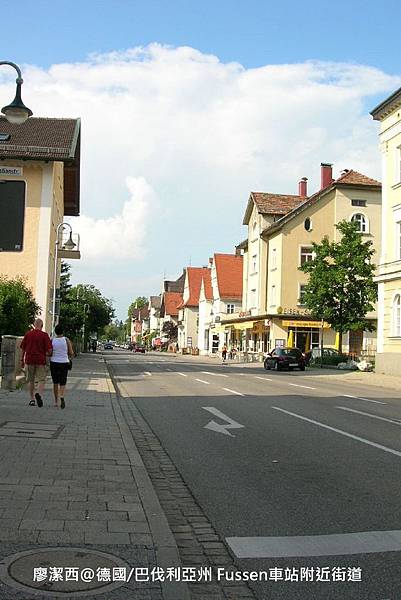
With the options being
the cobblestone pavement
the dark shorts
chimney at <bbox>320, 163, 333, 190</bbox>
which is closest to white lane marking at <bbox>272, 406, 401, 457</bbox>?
the cobblestone pavement

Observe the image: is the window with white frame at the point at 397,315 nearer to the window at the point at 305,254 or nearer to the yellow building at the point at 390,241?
the yellow building at the point at 390,241

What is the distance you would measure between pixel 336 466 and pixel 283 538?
11.4 ft

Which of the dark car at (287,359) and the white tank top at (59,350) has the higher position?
the white tank top at (59,350)

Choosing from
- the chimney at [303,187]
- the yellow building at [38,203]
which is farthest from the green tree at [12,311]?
the chimney at [303,187]

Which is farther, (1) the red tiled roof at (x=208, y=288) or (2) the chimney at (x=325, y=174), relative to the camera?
(1) the red tiled roof at (x=208, y=288)

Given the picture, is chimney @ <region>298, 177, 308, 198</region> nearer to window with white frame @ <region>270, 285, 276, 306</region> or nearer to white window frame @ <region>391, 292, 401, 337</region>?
window with white frame @ <region>270, 285, 276, 306</region>

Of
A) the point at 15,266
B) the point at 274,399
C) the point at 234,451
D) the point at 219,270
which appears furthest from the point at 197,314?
the point at 234,451

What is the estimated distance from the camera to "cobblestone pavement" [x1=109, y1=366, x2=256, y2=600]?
4570 millimetres

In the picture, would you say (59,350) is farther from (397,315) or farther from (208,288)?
(208,288)

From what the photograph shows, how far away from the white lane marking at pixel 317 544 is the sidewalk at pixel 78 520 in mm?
629

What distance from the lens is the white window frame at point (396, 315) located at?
36.8 m

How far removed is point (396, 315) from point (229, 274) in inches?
1987

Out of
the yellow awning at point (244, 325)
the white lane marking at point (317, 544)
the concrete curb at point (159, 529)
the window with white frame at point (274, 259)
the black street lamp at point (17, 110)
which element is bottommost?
the white lane marking at point (317, 544)

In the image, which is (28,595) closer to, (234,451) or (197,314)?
(234,451)
